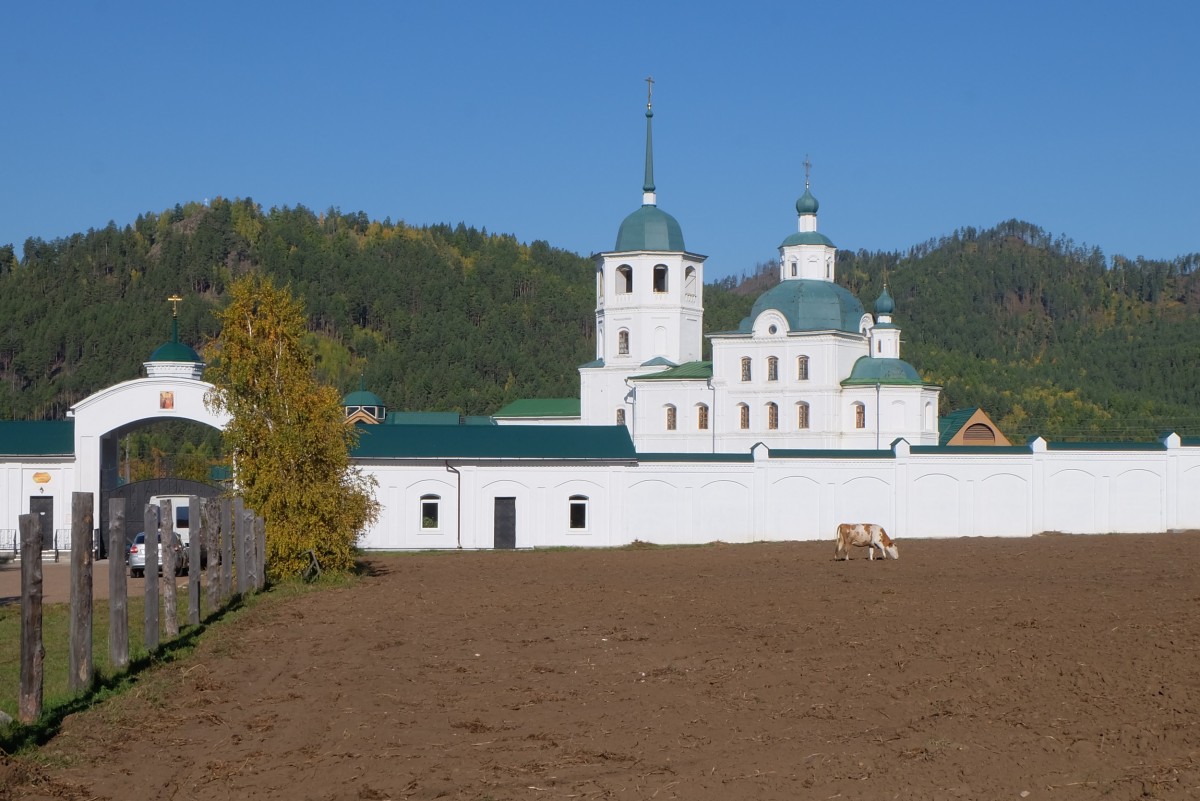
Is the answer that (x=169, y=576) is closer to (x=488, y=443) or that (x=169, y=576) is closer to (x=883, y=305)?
(x=488, y=443)

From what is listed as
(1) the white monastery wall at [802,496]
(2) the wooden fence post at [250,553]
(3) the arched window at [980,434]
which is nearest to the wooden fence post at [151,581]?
(2) the wooden fence post at [250,553]

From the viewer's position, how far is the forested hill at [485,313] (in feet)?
372

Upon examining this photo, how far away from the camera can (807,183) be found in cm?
6450

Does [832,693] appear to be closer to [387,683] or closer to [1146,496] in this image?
[387,683]

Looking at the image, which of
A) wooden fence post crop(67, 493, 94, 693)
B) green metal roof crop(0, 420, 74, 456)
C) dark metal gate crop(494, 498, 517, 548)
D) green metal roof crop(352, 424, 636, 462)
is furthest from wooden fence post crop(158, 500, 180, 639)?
green metal roof crop(0, 420, 74, 456)

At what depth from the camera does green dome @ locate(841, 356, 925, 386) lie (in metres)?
57.1

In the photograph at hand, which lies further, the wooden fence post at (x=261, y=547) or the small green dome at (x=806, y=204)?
the small green dome at (x=806, y=204)

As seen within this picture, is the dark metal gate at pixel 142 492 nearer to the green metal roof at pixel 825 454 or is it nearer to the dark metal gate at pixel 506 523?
the dark metal gate at pixel 506 523

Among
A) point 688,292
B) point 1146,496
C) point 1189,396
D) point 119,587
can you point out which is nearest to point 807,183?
point 688,292

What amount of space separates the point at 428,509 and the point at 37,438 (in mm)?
10659

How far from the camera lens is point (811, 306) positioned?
2338 inches

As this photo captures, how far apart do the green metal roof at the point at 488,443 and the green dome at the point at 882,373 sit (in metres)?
17.8

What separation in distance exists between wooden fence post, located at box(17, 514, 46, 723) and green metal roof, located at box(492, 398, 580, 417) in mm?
59552


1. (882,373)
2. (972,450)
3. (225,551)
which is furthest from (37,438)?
(882,373)
